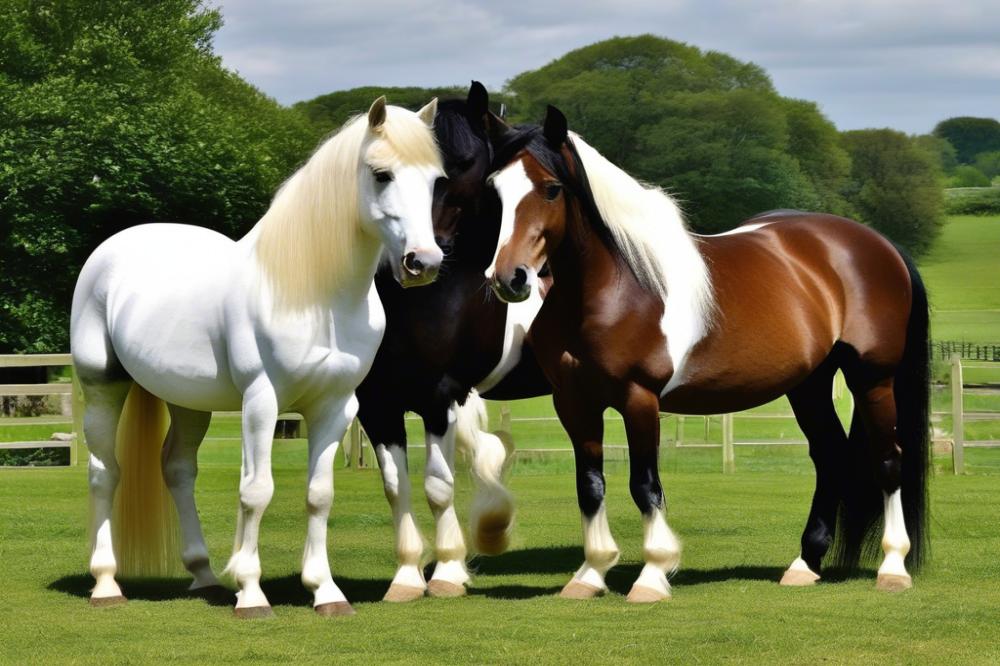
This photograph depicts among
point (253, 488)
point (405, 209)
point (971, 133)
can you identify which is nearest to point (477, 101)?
point (405, 209)

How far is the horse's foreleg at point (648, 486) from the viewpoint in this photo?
6.39 m

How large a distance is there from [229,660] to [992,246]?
85.0m

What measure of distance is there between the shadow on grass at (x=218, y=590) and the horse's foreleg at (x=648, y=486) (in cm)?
148

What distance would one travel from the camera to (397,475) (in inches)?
267

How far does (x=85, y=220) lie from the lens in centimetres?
2542

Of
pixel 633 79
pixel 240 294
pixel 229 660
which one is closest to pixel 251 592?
pixel 229 660

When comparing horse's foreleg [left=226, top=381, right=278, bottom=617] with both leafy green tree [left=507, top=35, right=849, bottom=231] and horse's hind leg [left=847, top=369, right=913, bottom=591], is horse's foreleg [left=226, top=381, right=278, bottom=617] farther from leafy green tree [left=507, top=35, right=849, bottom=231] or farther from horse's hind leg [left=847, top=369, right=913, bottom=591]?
leafy green tree [left=507, top=35, right=849, bottom=231]

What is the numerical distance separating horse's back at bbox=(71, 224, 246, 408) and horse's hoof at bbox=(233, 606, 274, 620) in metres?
1.00

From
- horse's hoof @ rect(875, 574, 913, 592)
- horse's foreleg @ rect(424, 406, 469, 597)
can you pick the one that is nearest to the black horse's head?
horse's foreleg @ rect(424, 406, 469, 597)

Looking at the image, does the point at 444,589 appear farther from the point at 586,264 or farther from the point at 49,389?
the point at 49,389

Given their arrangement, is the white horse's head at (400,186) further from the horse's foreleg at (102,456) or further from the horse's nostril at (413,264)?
the horse's foreleg at (102,456)

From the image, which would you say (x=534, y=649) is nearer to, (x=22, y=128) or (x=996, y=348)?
(x=22, y=128)

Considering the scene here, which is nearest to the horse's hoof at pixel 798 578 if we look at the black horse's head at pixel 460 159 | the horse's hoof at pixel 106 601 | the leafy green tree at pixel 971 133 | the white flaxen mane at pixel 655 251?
the white flaxen mane at pixel 655 251

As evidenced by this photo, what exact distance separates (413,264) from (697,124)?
60885 millimetres
